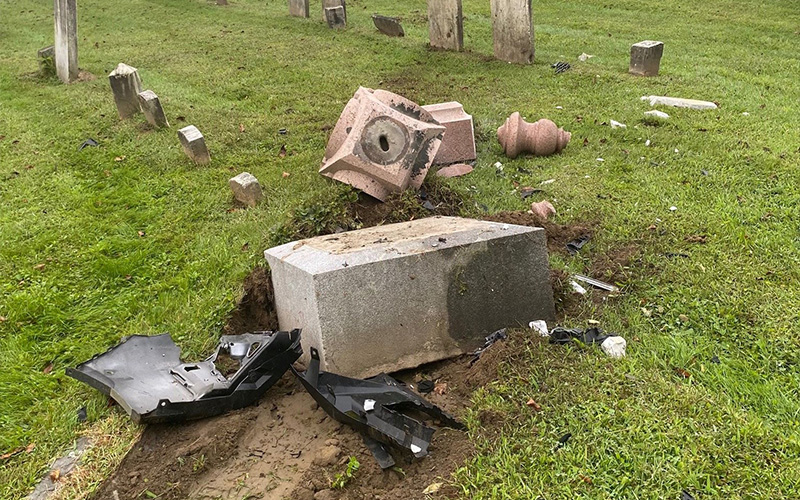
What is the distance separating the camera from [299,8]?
13664 mm

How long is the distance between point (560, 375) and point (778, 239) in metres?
2.35

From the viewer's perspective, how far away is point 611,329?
354 centimetres

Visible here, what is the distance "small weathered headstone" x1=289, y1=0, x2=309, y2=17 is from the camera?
13.6 metres

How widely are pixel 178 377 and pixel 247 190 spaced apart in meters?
2.35

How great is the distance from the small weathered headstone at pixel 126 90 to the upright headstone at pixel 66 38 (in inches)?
98.4

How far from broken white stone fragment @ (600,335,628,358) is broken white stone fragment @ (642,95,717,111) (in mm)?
4901

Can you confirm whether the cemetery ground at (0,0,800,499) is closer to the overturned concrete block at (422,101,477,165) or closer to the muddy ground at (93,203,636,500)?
the muddy ground at (93,203,636,500)

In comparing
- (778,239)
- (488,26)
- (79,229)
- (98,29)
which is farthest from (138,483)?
(98,29)

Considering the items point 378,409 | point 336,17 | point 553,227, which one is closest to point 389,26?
point 336,17

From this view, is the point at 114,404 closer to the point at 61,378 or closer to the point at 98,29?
the point at 61,378

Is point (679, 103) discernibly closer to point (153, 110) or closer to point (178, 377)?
point (153, 110)

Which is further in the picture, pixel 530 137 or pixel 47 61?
pixel 47 61

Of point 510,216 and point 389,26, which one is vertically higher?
point 389,26

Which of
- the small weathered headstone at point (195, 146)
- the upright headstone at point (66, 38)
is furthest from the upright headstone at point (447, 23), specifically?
the upright headstone at point (66, 38)
